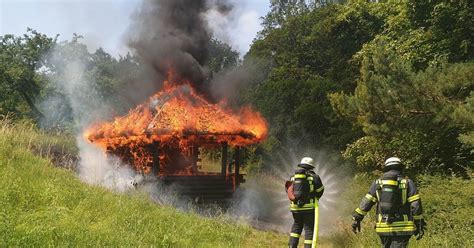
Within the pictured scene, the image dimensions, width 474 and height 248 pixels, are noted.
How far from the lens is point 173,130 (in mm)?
14602

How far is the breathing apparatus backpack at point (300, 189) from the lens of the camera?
7.91 meters

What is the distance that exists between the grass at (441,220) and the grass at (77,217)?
1.95 m

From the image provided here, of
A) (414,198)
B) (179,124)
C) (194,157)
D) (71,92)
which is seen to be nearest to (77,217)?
(414,198)

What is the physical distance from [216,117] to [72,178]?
7175 mm

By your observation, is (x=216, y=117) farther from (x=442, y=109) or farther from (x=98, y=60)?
(x=98, y=60)

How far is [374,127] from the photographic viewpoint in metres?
11.9

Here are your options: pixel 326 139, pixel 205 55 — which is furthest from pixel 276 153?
pixel 205 55

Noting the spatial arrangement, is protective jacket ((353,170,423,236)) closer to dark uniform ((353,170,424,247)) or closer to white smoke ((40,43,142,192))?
dark uniform ((353,170,424,247))

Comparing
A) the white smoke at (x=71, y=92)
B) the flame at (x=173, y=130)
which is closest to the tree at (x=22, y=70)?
the white smoke at (x=71, y=92)

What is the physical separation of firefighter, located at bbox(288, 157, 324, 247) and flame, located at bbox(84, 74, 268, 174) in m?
7.23

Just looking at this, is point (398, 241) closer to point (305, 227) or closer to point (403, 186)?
point (403, 186)

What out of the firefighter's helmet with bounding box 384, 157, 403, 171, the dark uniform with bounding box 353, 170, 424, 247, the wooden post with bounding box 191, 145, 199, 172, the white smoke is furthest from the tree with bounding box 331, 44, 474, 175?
the white smoke

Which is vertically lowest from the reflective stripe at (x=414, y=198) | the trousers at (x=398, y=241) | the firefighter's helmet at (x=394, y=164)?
the trousers at (x=398, y=241)

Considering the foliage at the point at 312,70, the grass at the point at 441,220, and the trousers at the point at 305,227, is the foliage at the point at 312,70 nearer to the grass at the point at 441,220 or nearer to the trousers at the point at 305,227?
the grass at the point at 441,220
